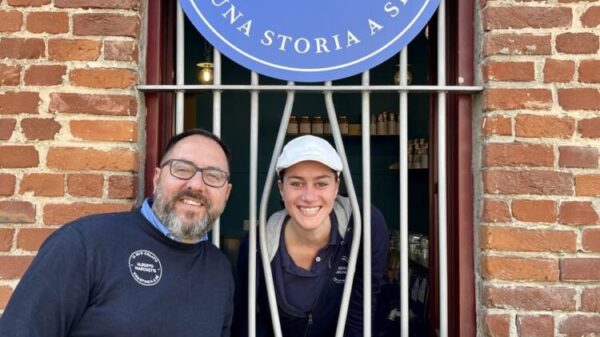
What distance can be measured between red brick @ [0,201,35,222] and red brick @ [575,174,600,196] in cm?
172

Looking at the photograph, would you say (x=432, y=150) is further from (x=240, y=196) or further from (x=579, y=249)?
(x=240, y=196)

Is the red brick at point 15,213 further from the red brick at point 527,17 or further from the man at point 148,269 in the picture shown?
the red brick at point 527,17

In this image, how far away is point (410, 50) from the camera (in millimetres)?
4246

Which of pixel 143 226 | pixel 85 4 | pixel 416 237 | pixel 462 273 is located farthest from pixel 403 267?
pixel 416 237

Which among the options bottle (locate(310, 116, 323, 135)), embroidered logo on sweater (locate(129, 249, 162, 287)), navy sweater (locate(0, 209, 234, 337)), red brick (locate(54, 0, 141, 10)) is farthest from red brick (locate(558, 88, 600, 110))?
bottle (locate(310, 116, 323, 135))

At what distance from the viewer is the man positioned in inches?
54.9

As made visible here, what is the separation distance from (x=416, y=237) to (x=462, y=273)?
59.1 inches

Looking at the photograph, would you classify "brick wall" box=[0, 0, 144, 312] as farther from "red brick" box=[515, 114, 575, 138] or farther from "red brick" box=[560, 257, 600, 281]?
"red brick" box=[560, 257, 600, 281]

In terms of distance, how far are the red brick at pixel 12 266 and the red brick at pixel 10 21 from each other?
2.41 feet

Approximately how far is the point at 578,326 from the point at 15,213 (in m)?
1.79

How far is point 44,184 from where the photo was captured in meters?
1.78

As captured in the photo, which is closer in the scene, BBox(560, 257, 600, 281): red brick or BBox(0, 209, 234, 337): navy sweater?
BBox(0, 209, 234, 337): navy sweater

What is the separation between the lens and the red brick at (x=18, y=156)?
1780mm

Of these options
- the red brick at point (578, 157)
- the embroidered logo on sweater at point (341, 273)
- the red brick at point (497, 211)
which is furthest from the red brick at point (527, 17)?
the embroidered logo on sweater at point (341, 273)
